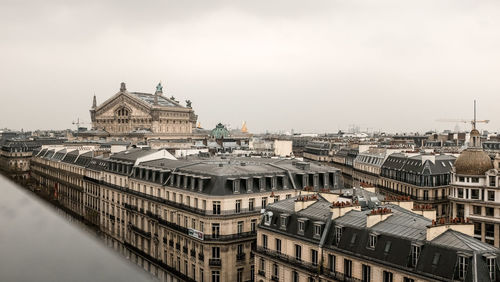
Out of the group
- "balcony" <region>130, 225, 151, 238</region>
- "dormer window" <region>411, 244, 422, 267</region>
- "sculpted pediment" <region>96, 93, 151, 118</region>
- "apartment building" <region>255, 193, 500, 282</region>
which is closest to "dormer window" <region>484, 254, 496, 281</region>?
"apartment building" <region>255, 193, 500, 282</region>

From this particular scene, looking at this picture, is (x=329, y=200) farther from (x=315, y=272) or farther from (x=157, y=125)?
(x=157, y=125)

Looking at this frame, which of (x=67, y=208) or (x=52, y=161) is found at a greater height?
Result: (x=52, y=161)

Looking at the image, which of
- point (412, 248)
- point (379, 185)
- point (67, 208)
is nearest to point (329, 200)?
point (412, 248)

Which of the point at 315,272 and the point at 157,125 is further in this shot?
the point at 157,125

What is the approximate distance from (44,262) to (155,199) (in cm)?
Result: 1518

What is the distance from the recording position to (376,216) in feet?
91.0

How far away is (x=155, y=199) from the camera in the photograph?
49.2m

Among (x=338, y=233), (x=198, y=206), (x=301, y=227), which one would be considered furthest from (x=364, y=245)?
(x=198, y=206)

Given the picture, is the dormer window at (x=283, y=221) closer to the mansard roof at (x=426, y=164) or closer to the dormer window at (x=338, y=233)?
the dormer window at (x=338, y=233)

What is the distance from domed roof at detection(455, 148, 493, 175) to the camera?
49.9 m

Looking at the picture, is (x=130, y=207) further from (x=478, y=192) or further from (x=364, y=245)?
(x=478, y=192)

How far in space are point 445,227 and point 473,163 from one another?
28980 mm

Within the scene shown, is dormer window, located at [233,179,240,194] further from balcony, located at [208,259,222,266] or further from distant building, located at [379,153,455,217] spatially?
distant building, located at [379,153,455,217]

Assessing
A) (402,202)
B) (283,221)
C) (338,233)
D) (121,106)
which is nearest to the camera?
(338,233)
